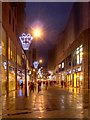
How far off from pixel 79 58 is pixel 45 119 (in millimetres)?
59989

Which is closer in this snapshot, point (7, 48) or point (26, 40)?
point (26, 40)

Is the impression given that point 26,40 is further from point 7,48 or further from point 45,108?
point 7,48

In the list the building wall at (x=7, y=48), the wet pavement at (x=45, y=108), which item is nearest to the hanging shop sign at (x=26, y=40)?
the wet pavement at (x=45, y=108)

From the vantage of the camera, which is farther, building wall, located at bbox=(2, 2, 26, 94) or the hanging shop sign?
building wall, located at bbox=(2, 2, 26, 94)

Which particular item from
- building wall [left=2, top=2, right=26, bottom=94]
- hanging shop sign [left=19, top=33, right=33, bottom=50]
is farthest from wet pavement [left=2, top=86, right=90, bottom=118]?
building wall [left=2, top=2, right=26, bottom=94]

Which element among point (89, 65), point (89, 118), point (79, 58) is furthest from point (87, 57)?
point (89, 118)

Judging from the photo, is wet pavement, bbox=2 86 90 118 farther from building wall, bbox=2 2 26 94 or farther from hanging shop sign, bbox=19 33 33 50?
building wall, bbox=2 2 26 94

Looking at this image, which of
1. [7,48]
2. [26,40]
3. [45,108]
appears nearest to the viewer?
[45,108]

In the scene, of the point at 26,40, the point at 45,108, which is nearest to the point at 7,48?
the point at 26,40

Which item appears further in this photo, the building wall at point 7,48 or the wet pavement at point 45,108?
the building wall at point 7,48

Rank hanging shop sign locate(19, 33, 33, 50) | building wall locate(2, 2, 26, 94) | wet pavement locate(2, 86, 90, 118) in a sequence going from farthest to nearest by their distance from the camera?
building wall locate(2, 2, 26, 94) < hanging shop sign locate(19, 33, 33, 50) < wet pavement locate(2, 86, 90, 118)

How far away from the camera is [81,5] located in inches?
2980

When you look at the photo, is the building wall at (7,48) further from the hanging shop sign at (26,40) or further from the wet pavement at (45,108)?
the wet pavement at (45,108)

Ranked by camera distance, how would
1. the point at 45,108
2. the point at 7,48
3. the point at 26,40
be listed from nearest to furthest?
the point at 45,108, the point at 26,40, the point at 7,48
